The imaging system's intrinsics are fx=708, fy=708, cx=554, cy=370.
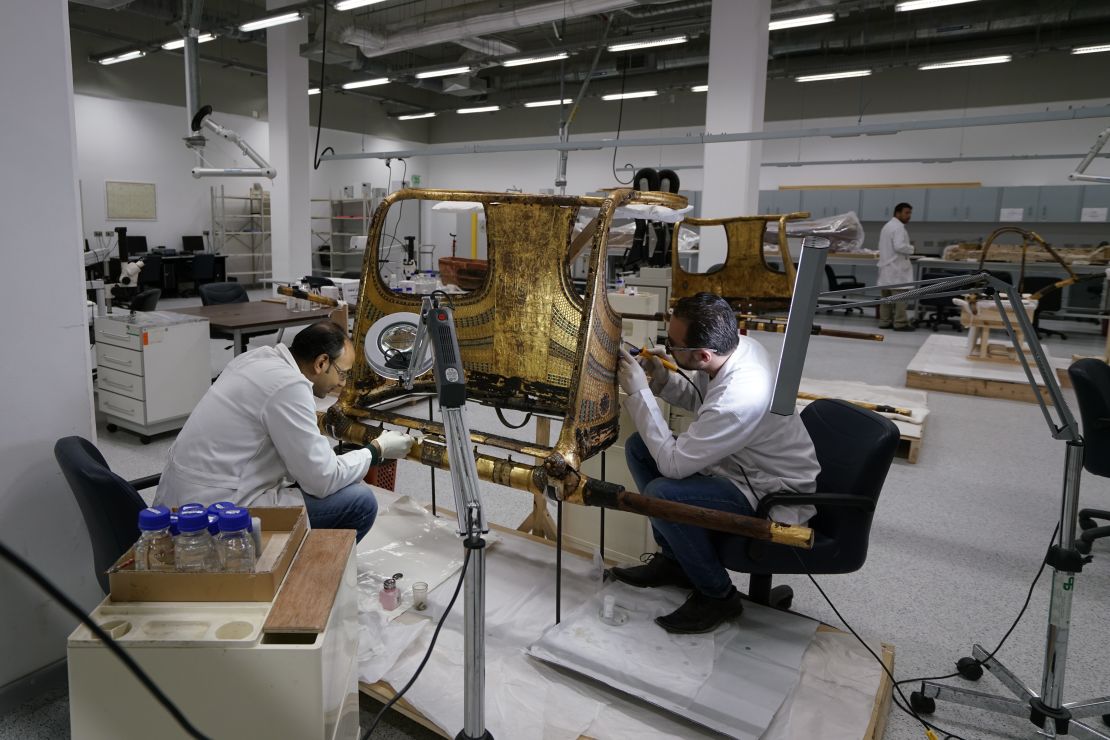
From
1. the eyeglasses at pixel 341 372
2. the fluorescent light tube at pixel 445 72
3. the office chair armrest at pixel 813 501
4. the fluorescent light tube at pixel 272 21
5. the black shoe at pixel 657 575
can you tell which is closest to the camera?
the office chair armrest at pixel 813 501

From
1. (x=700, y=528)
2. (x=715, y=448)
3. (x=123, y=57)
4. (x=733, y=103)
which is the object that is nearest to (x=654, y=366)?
→ (x=715, y=448)

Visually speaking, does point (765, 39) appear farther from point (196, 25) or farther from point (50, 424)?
point (50, 424)

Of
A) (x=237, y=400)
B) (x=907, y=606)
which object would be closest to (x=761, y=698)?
(x=907, y=606)

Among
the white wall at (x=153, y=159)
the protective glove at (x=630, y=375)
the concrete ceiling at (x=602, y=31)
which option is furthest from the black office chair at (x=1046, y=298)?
the white wall at (x=153, y=159)

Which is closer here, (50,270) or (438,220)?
(50,270)

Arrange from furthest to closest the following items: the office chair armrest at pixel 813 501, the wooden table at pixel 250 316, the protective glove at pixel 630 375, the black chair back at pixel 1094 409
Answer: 1. the wooden table at pixel 250 316
2. the black chair back at pixel 1094 409
3. the protective glove at pixel 630 375
4. the office chair armrest at pixel 813 501

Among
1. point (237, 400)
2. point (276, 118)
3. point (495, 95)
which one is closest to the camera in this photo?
point (237, 400)

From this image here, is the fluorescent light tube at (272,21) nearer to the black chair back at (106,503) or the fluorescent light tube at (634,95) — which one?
the fluorescent light tube at (634,95)

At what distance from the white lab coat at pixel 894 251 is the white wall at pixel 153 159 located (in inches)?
358

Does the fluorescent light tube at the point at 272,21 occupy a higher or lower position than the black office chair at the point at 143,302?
higher

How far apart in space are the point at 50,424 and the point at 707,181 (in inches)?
242

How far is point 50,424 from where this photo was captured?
2010 mm

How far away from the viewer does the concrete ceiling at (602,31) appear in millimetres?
8215

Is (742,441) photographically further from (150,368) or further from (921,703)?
(150,368)
